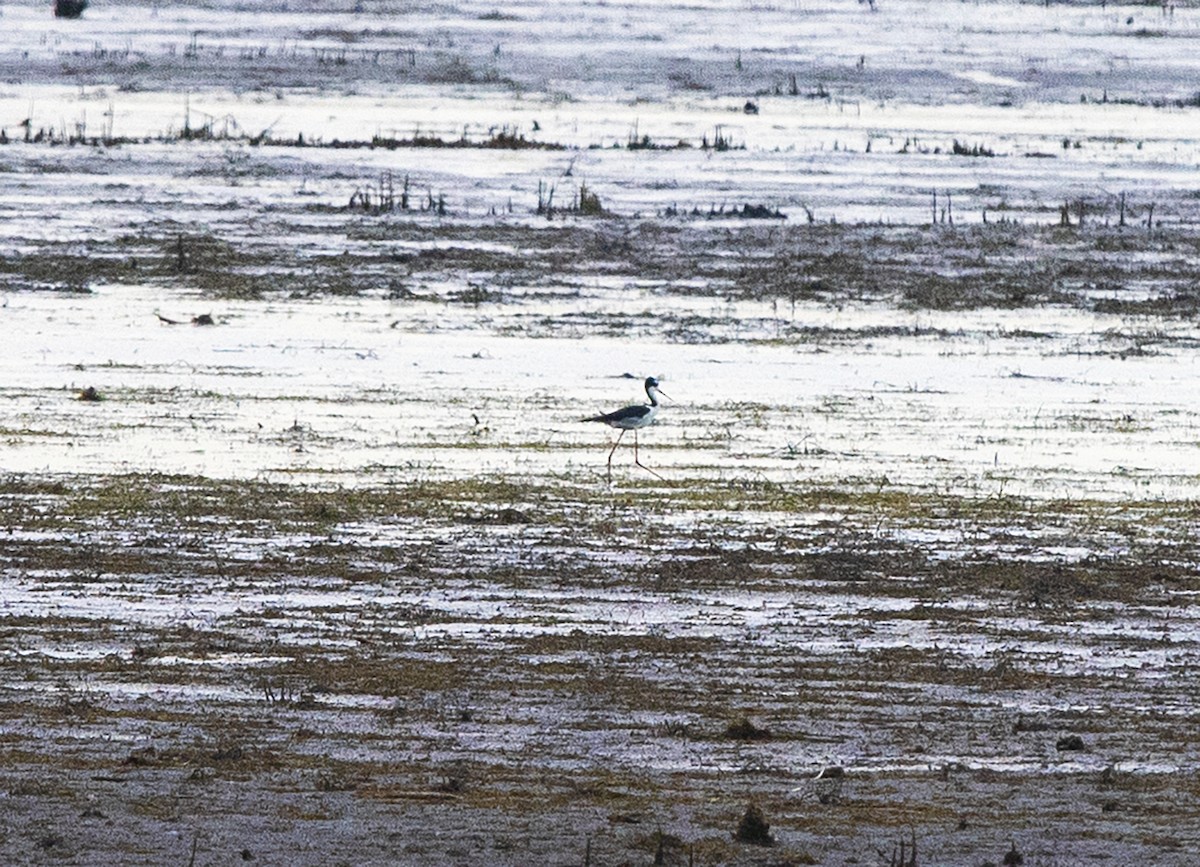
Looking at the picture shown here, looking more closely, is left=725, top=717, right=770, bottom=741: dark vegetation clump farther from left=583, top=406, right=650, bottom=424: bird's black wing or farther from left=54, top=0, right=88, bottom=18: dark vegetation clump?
left=54, top=0, right=88, bottom=18: dark vegetation clump

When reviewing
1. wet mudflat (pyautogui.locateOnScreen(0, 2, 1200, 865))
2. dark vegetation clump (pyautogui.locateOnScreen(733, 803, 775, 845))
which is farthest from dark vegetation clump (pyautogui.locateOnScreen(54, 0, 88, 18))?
dark vegetation clump (pyautogui.locateOnScreen(733, 803, 775, 845))

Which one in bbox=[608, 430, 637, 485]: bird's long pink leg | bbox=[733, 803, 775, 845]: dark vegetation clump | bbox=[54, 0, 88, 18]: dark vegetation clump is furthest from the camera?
bbox=[54, 0, 88, 18]: dark vegetation clump

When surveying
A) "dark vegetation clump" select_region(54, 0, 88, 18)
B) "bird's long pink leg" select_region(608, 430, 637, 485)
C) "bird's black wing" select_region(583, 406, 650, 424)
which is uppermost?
"dark vegetation clump" select_region(54, 0, 88, 18)

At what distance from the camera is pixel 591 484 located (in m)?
13.0

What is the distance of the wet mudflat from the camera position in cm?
707

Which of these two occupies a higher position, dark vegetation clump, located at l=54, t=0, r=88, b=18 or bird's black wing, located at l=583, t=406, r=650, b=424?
dark vegetation clump, located at l=54, t=0, r=88, b=18

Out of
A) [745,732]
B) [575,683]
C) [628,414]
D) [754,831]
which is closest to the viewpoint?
[754,831]

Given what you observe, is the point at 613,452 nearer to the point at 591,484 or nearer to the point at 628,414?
the point at 628,414

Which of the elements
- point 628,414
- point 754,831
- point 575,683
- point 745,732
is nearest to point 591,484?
point 628,414

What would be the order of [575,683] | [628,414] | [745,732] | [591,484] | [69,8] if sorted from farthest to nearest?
1. [69,8]
2. [628,414]
3. [591,484]
4. [575,683]
5. [745,732]

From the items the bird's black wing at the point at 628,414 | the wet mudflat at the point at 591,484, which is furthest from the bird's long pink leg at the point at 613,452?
the bird's black wing at the point at 628,414

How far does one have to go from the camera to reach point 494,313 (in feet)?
67.8

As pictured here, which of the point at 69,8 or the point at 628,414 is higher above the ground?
the point at 69,8

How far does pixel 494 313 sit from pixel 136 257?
4.48 metres
